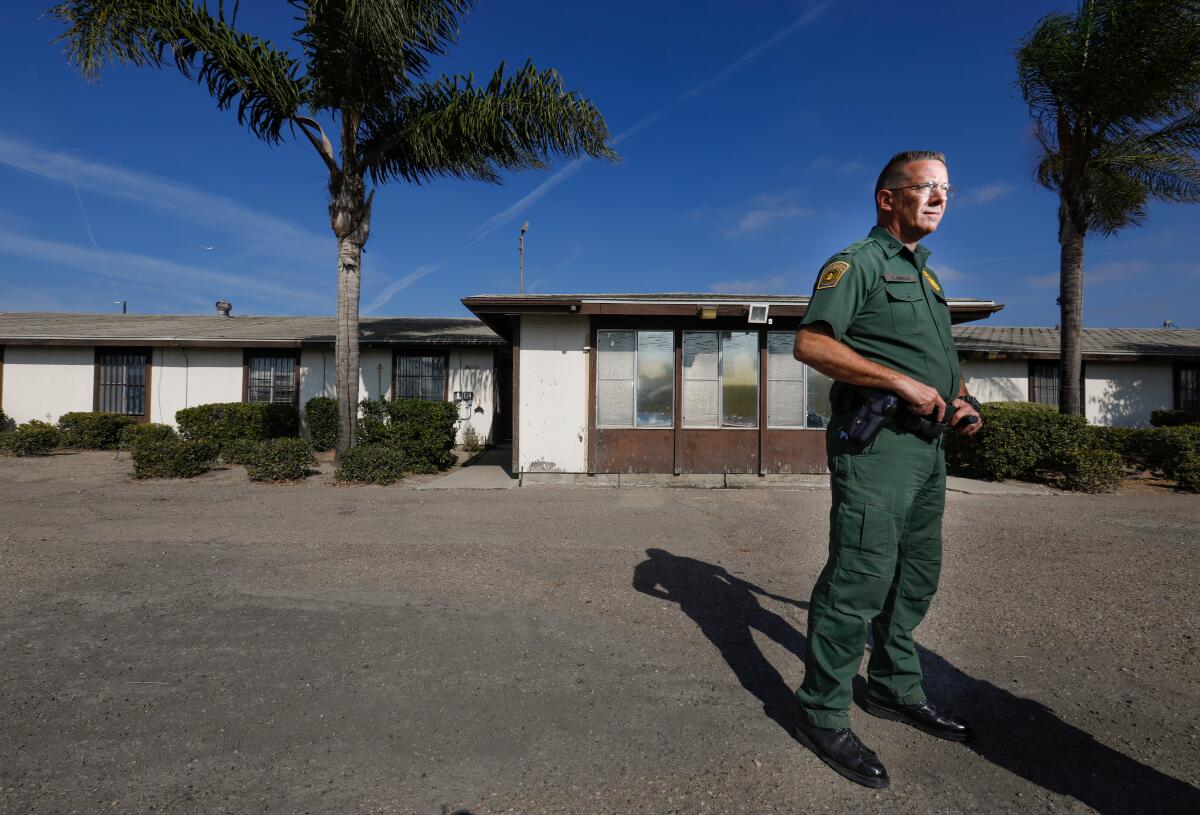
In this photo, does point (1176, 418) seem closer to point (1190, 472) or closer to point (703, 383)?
point (1190, 472)

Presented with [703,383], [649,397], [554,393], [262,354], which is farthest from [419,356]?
[703,383]

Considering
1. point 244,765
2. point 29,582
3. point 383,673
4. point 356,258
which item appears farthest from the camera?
point 356,258

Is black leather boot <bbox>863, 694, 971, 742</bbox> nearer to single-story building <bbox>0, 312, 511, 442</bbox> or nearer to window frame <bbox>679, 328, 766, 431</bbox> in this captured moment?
window frame <bbox>679, 328, 766, 431</bbox>

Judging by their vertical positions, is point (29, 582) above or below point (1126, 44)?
below

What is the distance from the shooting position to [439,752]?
6.88ft

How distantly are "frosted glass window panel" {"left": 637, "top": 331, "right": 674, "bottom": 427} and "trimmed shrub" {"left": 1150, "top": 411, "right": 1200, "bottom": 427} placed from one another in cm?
1095

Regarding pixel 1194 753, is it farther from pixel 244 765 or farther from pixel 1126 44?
pixel 1126 44

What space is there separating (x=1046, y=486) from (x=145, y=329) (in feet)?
66.1

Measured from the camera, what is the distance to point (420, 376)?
1414 cm

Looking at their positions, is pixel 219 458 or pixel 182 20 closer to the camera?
pixel 182 20

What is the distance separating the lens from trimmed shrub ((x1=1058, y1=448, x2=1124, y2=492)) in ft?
27.6

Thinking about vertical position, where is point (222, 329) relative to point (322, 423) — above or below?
above

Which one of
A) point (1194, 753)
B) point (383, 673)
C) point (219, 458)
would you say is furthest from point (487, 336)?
point (1194, 753)

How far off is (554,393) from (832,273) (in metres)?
7.22
